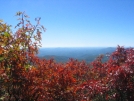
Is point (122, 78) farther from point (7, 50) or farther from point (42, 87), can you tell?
point (7, 50)

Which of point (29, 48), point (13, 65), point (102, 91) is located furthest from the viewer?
point (29, 48)

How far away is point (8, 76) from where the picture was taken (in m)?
9.64

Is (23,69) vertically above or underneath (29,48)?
underneath

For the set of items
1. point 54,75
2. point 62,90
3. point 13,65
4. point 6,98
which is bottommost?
point 6,98

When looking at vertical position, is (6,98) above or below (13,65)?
below

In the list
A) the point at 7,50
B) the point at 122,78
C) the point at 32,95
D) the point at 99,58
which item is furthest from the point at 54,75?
the point at 99,58

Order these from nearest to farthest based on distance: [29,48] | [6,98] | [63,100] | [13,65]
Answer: [13,65] → [63,100] → [6,98] → [29,48]

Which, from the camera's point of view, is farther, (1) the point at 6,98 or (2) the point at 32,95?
(1) the point at 6,98

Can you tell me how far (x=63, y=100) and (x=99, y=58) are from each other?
60.6 feet

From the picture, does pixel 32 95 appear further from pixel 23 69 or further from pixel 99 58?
pixel 99 58

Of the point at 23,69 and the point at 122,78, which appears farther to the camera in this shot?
Answer: the point at 23,69

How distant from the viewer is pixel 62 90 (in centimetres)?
1030

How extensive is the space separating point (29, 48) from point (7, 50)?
5809 millimetres

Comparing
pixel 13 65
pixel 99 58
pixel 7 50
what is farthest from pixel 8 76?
pixel 99 58
